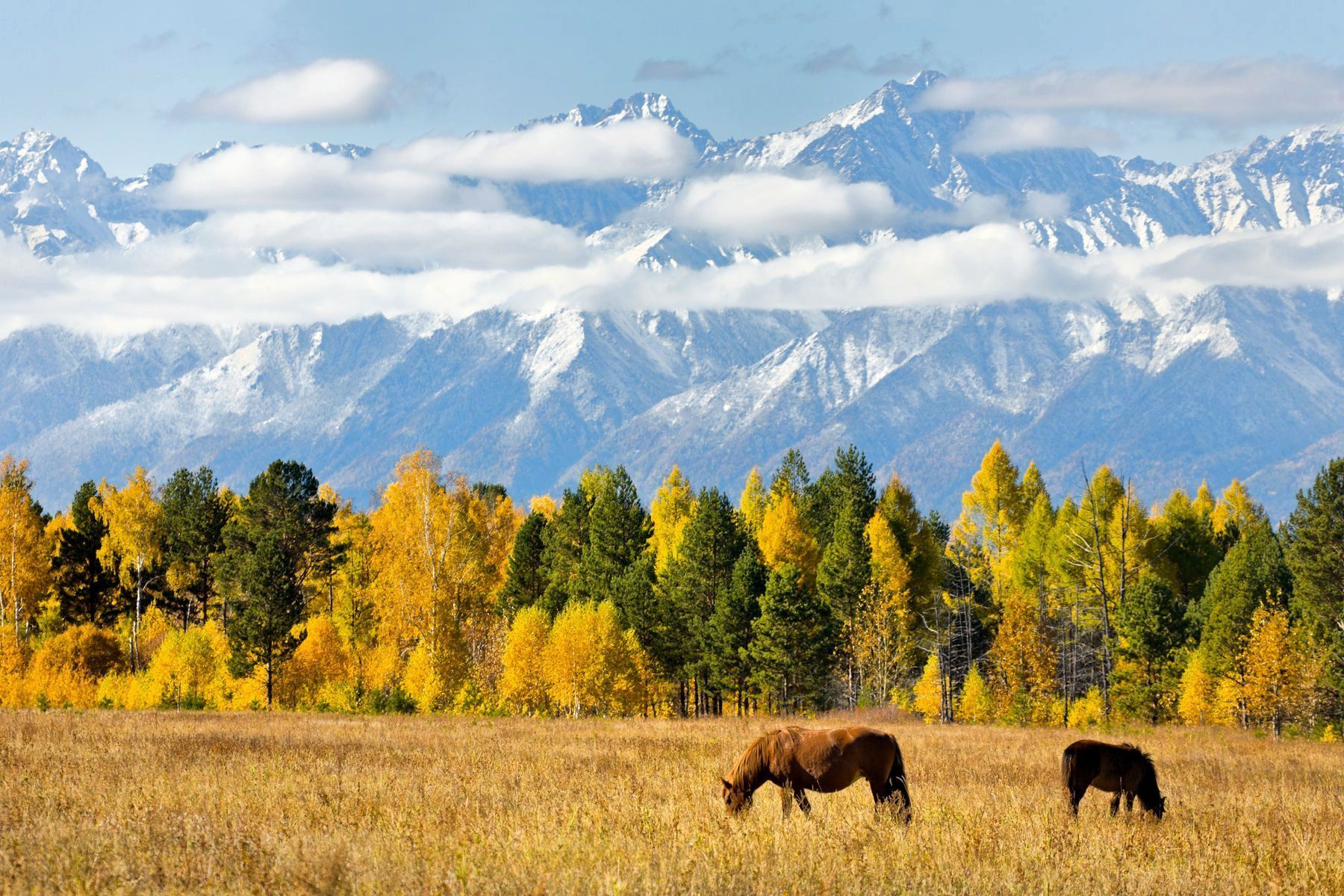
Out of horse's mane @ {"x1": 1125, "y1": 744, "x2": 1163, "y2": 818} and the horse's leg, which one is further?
horse's mane @ {"x1": 1125, "y1": 744, "x2": 1163, "y2": 818}

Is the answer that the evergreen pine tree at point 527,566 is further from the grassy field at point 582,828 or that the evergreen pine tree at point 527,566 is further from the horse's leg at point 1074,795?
the horse's leg at point 1074,795

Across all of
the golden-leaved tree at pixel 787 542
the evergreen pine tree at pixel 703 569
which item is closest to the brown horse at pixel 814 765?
the evergreen pine tree at pixel 703 569

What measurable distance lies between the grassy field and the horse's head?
23 centimetres

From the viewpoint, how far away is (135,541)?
67.7 metres

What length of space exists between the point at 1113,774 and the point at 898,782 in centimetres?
321

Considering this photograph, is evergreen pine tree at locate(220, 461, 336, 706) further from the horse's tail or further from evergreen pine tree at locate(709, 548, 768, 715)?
the horse's tail

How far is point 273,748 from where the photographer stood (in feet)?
91.7

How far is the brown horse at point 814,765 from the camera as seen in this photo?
17.8m

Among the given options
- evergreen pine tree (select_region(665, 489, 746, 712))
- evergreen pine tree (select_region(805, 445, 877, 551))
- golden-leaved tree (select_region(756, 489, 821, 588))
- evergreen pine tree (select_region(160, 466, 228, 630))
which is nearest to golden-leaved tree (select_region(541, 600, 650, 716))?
evergreen pine tree (select_region(665, 489, 746, 712))

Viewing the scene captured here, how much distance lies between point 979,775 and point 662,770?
20.3 ft

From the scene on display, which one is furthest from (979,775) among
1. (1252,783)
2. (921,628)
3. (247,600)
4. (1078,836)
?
(921,628)

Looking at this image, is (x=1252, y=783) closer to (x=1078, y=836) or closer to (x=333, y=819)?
(x=1078, y=836)

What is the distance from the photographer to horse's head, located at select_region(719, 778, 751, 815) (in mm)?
17516

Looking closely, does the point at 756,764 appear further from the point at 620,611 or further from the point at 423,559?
the point at 620,611
